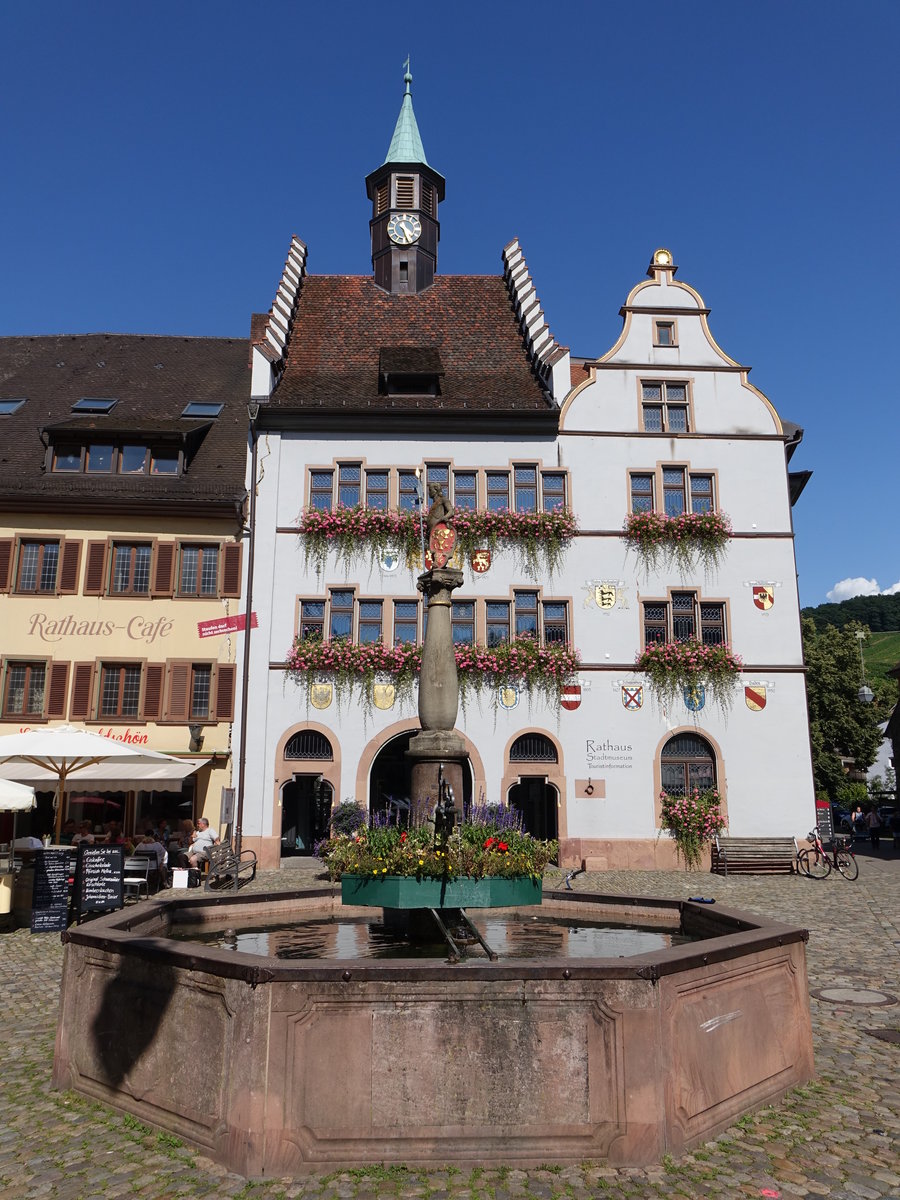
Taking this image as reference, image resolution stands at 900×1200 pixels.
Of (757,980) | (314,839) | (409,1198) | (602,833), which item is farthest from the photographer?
(314,839)

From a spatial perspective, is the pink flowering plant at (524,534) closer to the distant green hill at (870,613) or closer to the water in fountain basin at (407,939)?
the water in fountain basin at (407,939)

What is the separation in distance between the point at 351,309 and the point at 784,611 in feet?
52.0

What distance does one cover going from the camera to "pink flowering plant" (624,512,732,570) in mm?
25188

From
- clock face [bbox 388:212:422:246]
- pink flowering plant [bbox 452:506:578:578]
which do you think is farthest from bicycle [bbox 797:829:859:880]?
clock face [bbox 388:212:422:246]

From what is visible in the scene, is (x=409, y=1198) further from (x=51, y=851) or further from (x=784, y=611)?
(x=784, y=611)

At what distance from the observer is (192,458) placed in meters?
26.0

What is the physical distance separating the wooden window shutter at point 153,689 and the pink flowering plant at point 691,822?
40.8ft

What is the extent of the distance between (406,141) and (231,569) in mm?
18550

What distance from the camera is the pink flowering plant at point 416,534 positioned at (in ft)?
82.0

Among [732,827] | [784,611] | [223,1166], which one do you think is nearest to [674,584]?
[784,611]

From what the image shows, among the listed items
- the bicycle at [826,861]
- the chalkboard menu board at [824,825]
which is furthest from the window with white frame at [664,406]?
the bicycle at [826,861]

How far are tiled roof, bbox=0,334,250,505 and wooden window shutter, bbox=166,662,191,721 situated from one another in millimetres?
4148

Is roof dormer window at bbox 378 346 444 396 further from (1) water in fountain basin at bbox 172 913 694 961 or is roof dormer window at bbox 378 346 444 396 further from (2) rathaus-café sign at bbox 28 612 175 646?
(1) water in fountain basin at bbox 172 913 694 961

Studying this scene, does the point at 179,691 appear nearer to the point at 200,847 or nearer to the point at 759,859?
the point at 200,847
